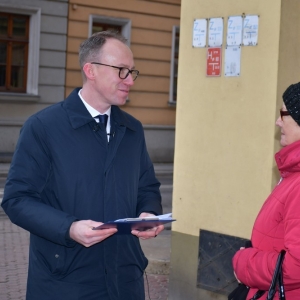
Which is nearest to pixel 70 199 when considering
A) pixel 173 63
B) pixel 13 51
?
pixel 13 51

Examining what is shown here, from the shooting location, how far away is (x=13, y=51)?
17.9m

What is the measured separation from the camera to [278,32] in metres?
4.92

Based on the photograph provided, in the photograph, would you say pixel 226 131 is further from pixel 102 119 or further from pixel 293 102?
pixel 293 102

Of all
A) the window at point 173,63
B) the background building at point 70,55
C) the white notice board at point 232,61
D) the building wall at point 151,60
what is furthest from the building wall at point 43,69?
the white notice board at point 232,61

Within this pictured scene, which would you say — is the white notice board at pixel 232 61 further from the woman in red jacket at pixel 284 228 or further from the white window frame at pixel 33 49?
the white window frame at pixel 33 49

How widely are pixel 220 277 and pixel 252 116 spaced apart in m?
1.26

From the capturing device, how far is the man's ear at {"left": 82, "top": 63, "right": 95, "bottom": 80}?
133 inches

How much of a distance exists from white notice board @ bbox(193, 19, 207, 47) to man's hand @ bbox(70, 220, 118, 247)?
2.75 metres

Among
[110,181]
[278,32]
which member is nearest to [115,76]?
[110,181]

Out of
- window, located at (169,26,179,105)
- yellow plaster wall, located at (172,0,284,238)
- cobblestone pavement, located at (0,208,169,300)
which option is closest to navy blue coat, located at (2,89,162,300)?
yellow plaster wall, located at (172,0,284,238)

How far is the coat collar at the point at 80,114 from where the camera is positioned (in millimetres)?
3297

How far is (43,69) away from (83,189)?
15089mm

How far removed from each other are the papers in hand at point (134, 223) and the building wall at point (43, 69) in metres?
14.3

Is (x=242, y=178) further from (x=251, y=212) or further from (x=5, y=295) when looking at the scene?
(x=5, y=295)
